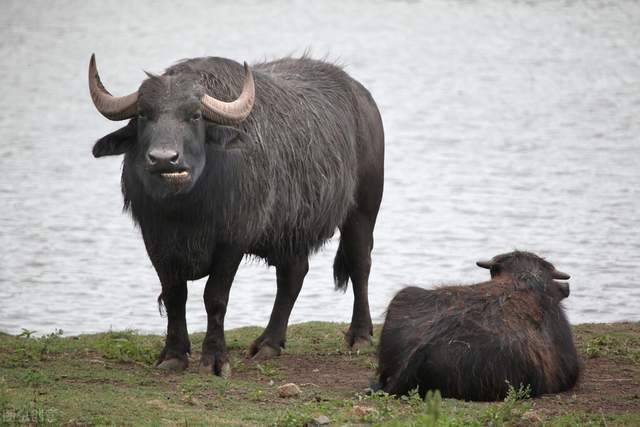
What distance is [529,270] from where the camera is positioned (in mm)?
8711

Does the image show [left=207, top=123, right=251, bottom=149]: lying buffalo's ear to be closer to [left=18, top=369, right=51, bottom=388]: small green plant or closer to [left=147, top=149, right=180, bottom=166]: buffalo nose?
[left=147, top=149, right=180, bottom=166]: buffalo nose

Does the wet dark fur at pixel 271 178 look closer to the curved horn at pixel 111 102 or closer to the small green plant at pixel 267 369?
the curved horn at pixel 111 102

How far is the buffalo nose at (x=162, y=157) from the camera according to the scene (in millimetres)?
8258

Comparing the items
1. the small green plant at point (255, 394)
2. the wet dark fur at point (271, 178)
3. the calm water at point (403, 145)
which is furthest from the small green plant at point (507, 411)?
the calm water at point (403, 145)

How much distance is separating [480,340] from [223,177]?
2.15 m

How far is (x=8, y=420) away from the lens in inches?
272

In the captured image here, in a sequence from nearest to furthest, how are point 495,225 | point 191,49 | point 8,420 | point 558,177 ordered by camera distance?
point 8,420
point 495,225
point 558,177
point 191,49

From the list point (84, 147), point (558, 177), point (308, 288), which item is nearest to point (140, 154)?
point (308, 288)

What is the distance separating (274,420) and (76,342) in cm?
312

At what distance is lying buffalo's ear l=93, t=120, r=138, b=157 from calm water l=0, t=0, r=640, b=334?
149 inches

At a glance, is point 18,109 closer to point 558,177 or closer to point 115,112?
point 558,177

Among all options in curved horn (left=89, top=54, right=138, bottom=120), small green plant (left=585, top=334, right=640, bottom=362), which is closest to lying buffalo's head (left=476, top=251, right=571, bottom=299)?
small green plant (left=585, top=334, right=640, bottom=362)

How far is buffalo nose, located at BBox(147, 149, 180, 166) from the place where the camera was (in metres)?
8.26

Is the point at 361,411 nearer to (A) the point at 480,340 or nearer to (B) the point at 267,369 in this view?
(A) the point at 480,340
